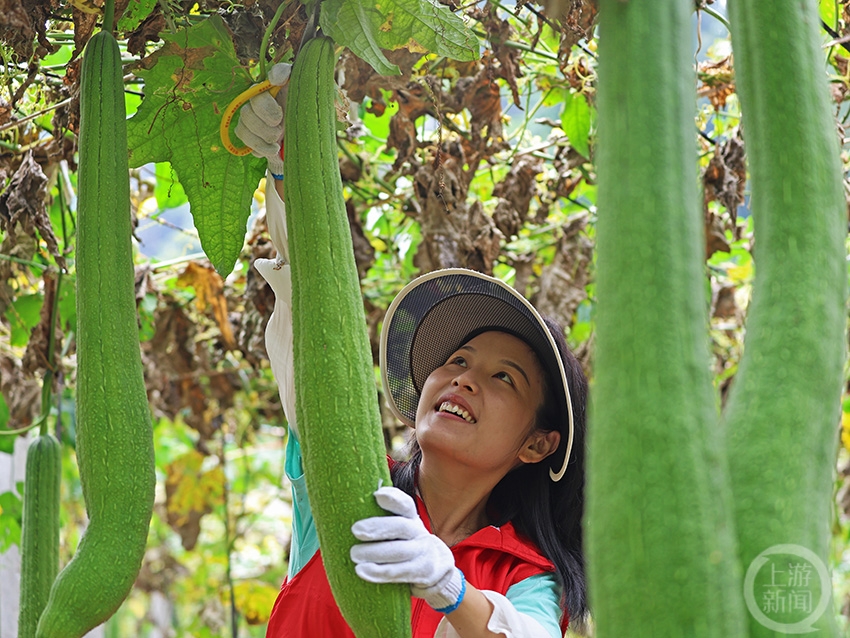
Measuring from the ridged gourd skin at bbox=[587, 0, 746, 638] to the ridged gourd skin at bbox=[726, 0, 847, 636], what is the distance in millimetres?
46

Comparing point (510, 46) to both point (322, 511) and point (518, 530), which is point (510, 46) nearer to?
point (518, 530)

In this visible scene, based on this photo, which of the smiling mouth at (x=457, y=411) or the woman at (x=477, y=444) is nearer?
the woman at (x=477, y=444)

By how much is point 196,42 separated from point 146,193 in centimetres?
233

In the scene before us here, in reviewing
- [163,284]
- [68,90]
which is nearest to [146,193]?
[163,284]

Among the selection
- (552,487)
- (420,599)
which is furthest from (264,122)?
(552,487)

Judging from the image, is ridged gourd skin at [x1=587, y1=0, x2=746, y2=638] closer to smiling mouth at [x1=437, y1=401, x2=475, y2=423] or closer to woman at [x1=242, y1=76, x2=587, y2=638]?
woman at [x1=242, y1=76, x2=587, y2=638]

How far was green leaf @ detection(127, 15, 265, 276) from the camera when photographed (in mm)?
1991

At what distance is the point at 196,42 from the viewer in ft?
6.35

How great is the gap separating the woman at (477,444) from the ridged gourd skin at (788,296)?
4.36 ft

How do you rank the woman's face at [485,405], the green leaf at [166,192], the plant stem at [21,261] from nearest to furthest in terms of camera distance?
1. the woman's face at [485,405]
2. the plant stem at [21,261]
3. the green leaf at [166,192]

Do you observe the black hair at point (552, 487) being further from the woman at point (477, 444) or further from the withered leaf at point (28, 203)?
the withered leaf at point (28, 203)

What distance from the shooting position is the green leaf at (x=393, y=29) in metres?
1.61

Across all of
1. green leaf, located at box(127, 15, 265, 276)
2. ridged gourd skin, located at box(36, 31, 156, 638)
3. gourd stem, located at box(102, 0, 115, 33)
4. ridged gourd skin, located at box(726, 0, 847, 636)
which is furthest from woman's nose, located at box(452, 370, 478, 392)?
ridged gourd skin, located at box(726, 0, 847, 636)

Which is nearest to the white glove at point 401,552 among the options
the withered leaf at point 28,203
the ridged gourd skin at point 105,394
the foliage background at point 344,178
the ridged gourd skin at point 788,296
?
the ridged gourd skin at point 105,394
